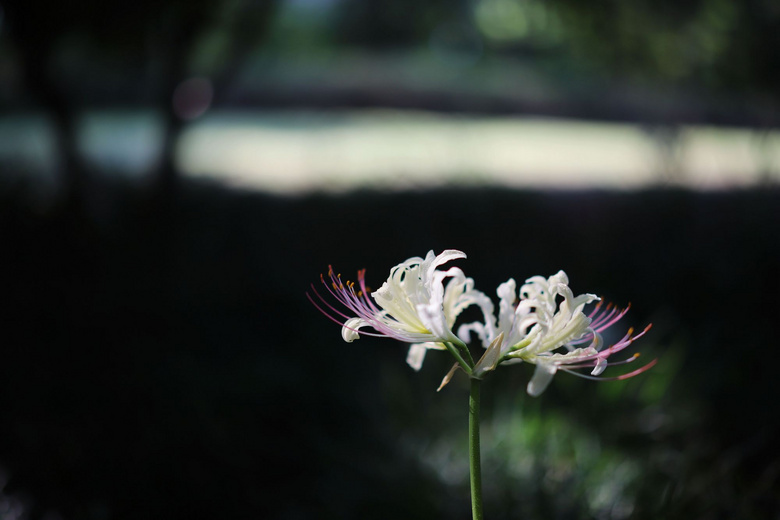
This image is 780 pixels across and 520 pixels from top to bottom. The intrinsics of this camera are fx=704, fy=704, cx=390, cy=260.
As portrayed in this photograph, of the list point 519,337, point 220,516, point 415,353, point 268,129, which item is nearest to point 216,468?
point 220,516

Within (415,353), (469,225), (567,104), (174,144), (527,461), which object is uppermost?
(567,104)

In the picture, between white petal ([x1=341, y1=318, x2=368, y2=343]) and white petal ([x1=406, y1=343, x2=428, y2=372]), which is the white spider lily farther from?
white petal ([x1=406, y1=343, x2=428, y2=372])

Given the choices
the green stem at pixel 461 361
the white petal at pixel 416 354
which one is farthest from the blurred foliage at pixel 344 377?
the green stem at pixel 461 361

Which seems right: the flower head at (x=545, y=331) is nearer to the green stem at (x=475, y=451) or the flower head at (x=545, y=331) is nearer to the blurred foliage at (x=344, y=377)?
the green stem at (x=475, y=451)

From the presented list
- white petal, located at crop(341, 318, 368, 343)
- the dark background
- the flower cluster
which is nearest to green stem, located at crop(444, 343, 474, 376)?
the flower cluster

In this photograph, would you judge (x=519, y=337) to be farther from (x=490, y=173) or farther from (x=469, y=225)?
(x=490, y=173)
